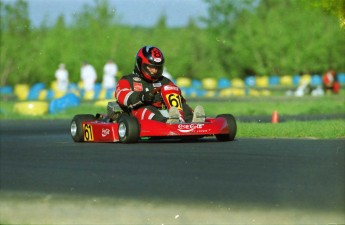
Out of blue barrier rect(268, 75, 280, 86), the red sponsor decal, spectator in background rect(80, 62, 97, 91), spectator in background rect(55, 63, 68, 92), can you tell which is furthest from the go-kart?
blue barrier rect(268, 75, 280, 86)

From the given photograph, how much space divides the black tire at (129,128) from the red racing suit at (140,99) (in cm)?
33

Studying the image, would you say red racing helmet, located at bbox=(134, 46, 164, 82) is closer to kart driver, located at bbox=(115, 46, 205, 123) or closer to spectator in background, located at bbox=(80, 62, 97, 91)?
kart driver, located at bbox=(115, 46, 205, 123)

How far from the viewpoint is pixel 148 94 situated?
14.3 m

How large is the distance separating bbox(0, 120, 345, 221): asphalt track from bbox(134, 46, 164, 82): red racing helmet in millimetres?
930

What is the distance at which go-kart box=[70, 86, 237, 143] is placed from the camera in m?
13.7

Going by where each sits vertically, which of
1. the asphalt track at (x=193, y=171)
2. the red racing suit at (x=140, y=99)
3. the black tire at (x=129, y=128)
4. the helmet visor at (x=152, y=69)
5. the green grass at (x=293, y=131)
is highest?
the helmet visor at (x=152, y=69)

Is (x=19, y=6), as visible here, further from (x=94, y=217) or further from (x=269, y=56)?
(x=94, y=217)

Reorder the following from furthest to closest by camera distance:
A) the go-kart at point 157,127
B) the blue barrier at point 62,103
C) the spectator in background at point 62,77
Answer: the spectator in background at point 62,77 → the blue barrier at point 62,103 → the go-kart at point 157,127

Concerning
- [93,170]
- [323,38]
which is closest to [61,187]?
[93,170]

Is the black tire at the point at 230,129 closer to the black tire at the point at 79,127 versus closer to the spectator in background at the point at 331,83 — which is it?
the black tire at the point at 79,127

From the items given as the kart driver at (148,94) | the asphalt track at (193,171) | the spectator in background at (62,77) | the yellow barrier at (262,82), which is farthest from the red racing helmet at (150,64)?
the yellow barrier at (262,82)

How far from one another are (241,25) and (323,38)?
711cm

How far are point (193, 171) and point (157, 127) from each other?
3593mm

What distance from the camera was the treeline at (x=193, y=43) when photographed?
187 feet
